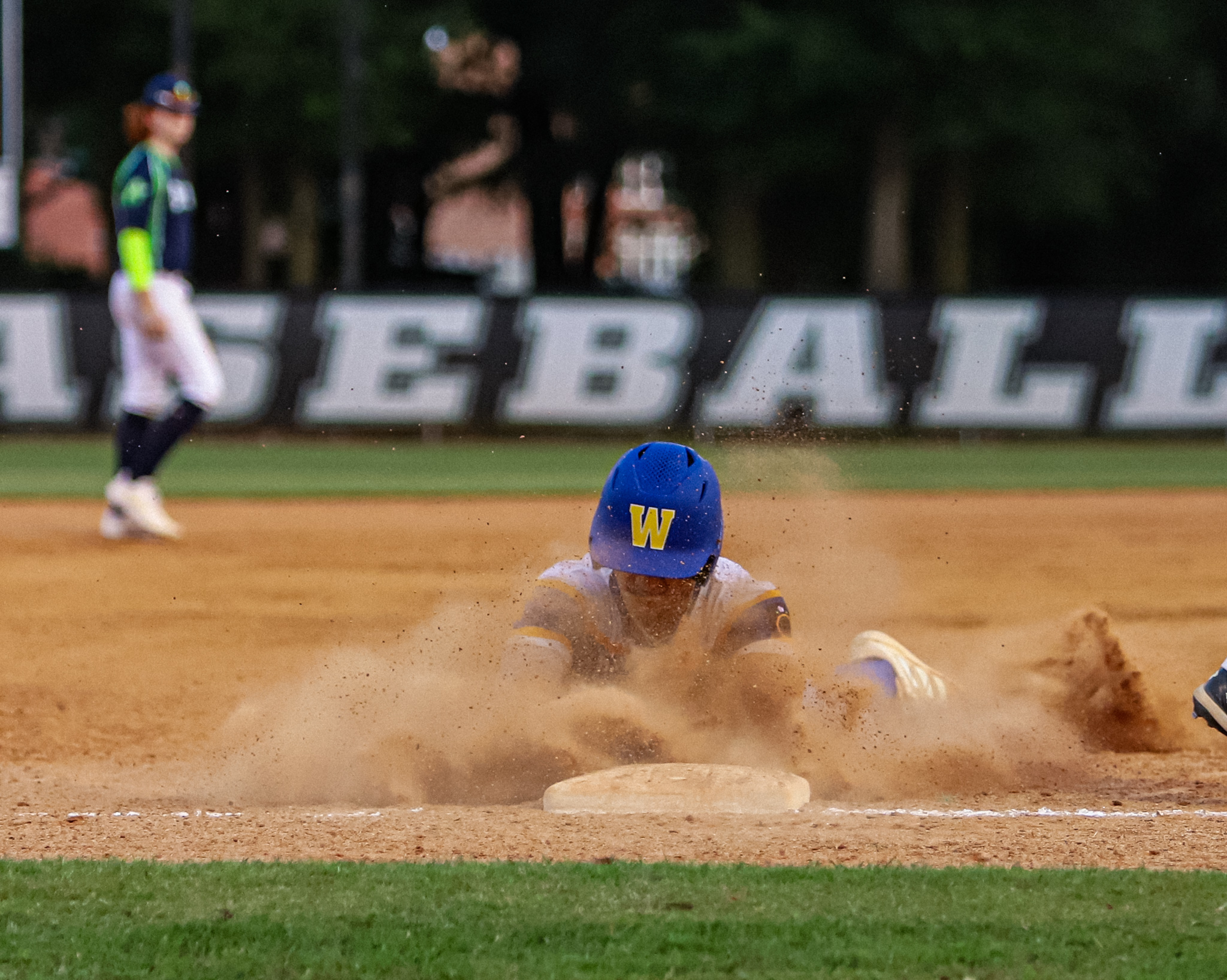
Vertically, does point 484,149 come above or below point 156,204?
below

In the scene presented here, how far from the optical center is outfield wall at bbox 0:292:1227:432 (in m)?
19.2

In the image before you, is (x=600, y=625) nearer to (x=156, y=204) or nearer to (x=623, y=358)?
(x=156, y=204)

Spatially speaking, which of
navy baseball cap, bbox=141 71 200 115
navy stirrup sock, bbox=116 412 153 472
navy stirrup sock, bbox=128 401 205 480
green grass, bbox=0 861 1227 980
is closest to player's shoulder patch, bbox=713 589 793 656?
green grass, bbox=0 861 1227 980

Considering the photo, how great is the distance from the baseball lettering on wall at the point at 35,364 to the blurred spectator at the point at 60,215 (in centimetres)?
1231

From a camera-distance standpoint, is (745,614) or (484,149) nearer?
(745,614)

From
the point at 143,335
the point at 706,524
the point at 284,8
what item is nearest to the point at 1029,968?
the point at 706,524

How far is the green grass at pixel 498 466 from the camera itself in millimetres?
14766

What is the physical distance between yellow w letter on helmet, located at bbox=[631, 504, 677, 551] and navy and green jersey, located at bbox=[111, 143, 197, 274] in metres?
5.63

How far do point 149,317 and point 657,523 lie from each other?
5.70 m

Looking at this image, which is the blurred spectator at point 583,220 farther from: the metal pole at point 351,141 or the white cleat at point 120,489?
the white cleat at point 120,489

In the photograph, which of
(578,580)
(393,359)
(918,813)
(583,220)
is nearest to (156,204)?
(578,580)

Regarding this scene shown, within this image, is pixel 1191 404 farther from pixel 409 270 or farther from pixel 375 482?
pixel 409 270

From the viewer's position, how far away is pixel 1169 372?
19297 mm

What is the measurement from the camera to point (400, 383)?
19.3 meters
